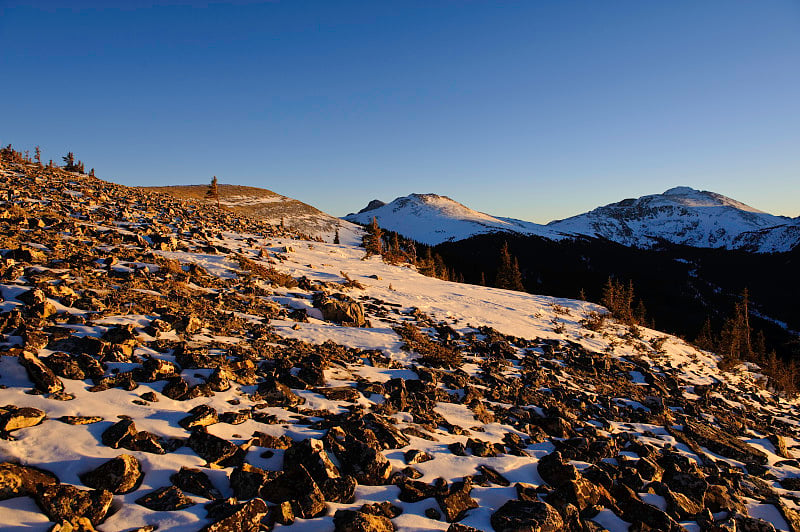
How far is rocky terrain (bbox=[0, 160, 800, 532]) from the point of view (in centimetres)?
424

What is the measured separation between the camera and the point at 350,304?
13.1m

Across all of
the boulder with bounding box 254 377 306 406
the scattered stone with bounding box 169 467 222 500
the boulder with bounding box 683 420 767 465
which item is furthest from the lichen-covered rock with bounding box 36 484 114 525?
the boulder with bounding box 683 420 767 465

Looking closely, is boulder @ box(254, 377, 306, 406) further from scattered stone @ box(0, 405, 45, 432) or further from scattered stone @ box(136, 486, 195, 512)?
scattered stone @ box(0, 405, 45, 432)

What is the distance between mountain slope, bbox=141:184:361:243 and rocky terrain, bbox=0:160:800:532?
41463 millimetres

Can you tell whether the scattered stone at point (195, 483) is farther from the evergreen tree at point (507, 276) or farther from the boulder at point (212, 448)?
the evergreen tree at point (507, 276)

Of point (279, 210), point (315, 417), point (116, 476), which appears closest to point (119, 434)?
point (116, 476)

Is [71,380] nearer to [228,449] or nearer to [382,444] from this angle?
[228,449]

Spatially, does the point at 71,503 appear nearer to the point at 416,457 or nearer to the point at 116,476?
the point at 116,476

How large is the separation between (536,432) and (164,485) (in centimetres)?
688

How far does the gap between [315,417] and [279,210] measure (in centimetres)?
6549

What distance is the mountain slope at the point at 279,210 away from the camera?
57.4 meters

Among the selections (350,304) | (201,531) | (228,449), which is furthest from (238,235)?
(201,531)

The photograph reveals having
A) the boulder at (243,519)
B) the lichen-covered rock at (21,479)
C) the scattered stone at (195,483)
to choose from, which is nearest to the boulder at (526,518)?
the boulder at (243,519)

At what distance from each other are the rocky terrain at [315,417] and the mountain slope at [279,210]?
41.5 metres
